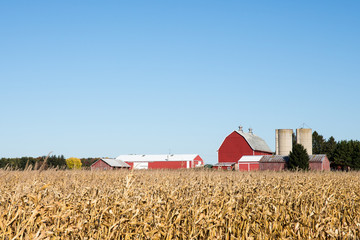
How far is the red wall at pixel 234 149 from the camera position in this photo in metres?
64.5

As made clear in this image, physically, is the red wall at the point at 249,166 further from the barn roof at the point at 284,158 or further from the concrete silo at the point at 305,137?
the concrete silo at the point at 305,137

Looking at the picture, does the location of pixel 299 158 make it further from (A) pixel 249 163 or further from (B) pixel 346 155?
(B) pixel 346 155

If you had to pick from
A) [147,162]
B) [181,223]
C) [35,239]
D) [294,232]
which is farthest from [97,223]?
[147,162]

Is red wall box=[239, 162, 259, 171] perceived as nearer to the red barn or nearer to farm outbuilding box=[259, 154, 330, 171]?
farm outbuilding box=[259, 154, 330, 171]

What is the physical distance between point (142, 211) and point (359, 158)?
6478 centimetres

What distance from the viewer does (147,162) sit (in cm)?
7388

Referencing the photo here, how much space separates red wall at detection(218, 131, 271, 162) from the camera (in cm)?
6450

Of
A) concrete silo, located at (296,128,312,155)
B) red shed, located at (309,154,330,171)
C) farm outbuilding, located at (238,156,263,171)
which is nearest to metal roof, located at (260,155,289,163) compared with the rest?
farm outbuilding, located at (238,156,263,171)

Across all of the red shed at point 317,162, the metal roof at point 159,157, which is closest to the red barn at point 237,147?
the metal roof at point 159,157

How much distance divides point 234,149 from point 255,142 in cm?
461

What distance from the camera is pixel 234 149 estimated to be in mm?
65375

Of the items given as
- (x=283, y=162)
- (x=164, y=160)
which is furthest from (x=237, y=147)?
(x=164, y=160)

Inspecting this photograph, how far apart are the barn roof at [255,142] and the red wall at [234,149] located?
1.93ft

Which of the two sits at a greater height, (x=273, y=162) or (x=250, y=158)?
(x=250, y=158)
